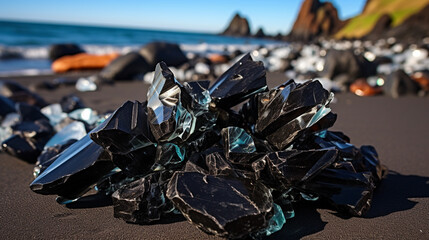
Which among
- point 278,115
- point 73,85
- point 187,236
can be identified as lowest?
point 73,85

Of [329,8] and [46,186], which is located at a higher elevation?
[329,8]

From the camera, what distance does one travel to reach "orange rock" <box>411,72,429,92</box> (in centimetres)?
531

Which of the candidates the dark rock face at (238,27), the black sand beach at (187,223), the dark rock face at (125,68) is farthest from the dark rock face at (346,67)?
the dark rock face at (238,27)

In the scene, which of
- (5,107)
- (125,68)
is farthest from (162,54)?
(5,107)

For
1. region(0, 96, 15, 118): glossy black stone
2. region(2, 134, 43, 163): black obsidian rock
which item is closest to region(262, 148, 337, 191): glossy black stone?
region(2, 134, 43, 163): black obsidian rock

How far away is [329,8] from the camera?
67438mm

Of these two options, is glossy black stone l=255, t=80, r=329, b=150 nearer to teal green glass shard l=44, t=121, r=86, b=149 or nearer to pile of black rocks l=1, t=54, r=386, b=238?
pile of black rocks l=1, t=54, r=386, b=238

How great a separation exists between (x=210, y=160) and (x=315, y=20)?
232 feet

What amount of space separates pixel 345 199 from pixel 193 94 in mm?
851

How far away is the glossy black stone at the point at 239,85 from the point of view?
1.65 meters

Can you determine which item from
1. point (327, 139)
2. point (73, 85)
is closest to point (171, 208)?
point (327, 139)

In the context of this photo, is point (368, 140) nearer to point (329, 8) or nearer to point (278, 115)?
point (278, 115)

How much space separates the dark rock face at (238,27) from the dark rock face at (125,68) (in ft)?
Answer: 262

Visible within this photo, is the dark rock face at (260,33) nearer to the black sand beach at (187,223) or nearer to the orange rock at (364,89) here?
the orange rock at (364,89)
